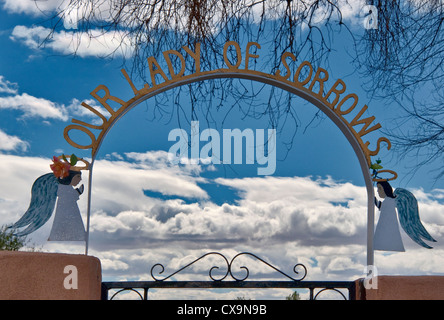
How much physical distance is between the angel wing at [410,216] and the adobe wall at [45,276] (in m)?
2.23

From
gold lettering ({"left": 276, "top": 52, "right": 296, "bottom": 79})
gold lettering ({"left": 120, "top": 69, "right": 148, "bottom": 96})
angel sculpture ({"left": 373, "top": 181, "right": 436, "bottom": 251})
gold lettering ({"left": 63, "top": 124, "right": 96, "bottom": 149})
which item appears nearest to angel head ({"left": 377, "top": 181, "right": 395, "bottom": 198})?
angel sculpture ({"left": 373, "top": 181, "right": 436, "bottom": 251})

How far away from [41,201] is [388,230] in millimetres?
2471

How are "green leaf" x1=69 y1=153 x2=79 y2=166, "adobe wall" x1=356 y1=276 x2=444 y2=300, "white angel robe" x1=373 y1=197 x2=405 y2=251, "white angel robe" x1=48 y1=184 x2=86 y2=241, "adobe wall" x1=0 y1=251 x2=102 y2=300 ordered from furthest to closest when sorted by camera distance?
"white angel robe" x1=373 y1=197 x2=405 y2=251 → "green leaf" x1=69 y1=153 x2=79 y2=166 → "white angel robe" x1=48 y1=184 x2=86 y2=241 → "adobe wall" x1=356 y1=276 x2=444 y2=300 → "adobe wall" x1=0 y1=251 x2=102 y2=300

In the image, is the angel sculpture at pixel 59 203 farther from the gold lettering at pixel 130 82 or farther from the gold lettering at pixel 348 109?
the gold lettering at pixel 348 109

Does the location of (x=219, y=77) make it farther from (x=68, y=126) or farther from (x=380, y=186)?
(x=380, y=186)

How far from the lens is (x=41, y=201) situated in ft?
12.3

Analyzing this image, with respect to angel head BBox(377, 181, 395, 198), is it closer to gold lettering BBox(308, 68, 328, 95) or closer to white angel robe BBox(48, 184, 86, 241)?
gold lettering BBox(308, 68, 328, 95)

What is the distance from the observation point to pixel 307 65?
156 inches

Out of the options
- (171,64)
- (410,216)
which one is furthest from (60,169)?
(410,216)

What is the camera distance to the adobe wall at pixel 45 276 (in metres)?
3.05

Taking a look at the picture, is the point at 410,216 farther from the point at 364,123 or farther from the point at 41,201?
the point at 41,201

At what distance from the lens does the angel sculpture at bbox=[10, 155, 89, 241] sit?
12.1 ft
